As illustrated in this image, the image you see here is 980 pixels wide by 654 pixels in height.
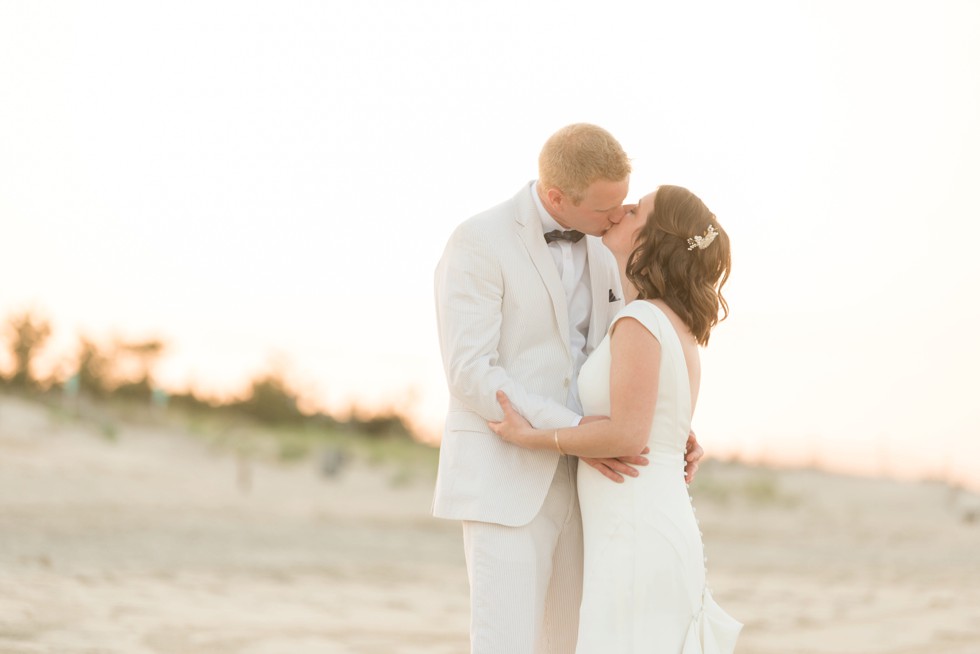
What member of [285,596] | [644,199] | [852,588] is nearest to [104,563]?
[285,596]

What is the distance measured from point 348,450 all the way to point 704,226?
1487 cm

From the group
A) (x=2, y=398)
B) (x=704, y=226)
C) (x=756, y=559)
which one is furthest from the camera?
(x=2, y=398)

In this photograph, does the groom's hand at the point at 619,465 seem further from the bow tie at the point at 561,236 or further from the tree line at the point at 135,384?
the tree line at the point at 135,384

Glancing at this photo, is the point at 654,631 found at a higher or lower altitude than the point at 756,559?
higher

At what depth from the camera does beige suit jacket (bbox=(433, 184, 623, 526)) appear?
12.2 ft

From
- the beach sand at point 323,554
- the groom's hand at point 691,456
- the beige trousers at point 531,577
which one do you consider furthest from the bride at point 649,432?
the beach sand at point 323,554

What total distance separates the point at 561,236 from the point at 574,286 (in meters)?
0.18

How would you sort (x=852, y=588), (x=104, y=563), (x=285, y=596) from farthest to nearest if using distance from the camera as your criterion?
(x=852, y=588) < (x=104, y=563) < (x=285, y=596)

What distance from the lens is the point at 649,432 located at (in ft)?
12.0

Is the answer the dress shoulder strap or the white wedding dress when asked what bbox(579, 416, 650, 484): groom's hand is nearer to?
the white wedding dress

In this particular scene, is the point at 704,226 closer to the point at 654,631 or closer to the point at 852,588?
the point at 654,631

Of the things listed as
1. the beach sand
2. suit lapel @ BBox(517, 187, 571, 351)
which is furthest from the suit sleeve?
the beach sand

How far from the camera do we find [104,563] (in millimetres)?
10070

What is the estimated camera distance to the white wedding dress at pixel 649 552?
3.68 metres
